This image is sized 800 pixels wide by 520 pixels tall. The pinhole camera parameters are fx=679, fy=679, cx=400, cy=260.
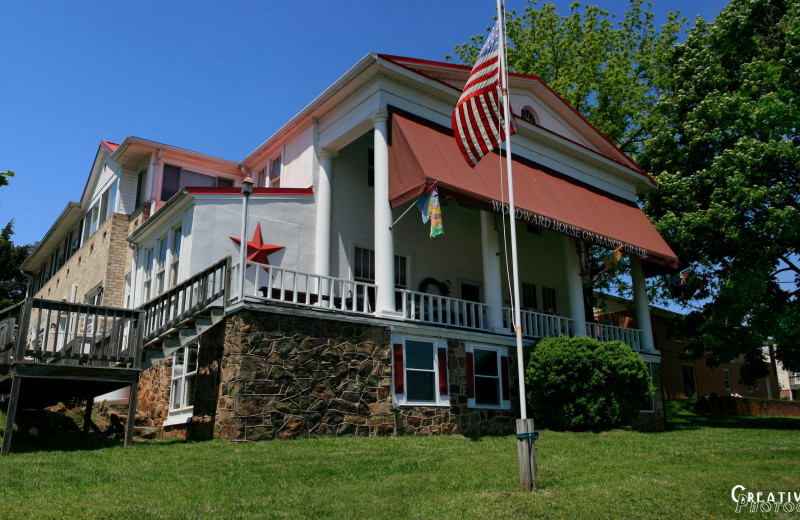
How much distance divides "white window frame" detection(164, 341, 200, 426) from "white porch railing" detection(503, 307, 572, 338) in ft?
26.1

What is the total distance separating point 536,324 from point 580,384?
296cm

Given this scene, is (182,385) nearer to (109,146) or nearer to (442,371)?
(442,371)

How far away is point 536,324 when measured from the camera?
1838cm

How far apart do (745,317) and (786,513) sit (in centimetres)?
1456

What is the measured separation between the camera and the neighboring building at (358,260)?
43.6 feet

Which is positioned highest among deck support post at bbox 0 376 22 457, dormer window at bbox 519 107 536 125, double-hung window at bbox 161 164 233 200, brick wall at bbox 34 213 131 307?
dormer window at bbox 519 107 536 125

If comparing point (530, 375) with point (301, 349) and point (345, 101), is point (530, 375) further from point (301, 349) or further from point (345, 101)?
point (345, 101)

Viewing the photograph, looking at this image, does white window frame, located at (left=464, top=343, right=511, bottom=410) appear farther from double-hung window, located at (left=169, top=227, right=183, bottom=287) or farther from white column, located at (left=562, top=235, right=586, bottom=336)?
double-hung window, located at (left=169, top=227, right=183, bottom=287)

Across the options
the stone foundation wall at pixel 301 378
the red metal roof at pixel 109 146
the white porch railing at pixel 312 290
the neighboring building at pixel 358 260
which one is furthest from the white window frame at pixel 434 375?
the red metal roof at pixel 109 146

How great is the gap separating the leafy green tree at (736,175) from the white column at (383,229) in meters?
10.8

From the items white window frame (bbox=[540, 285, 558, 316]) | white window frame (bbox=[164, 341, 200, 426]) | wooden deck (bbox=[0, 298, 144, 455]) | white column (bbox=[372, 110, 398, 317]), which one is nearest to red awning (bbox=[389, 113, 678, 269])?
white column (bbox=[372, 110, 398, 317])

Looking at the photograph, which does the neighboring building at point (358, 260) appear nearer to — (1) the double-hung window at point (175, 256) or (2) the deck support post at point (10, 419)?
(1) the double-hung window at point (175, 256)

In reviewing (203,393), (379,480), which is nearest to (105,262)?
(203,393)

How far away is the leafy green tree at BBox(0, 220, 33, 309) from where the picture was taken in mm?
39625
